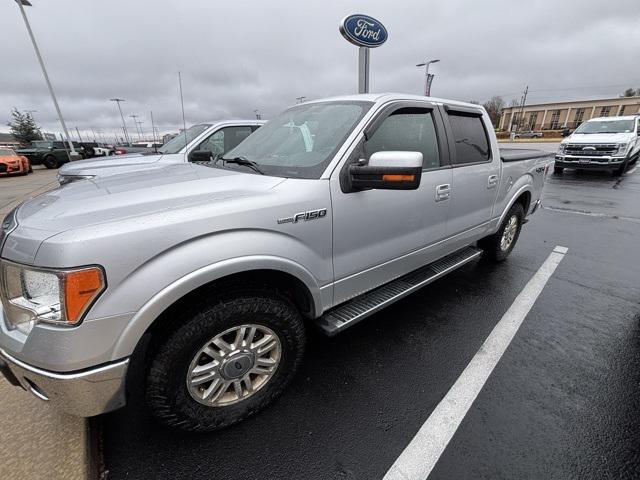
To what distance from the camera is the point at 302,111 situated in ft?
9.48

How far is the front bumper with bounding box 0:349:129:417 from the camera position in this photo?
1394 mm

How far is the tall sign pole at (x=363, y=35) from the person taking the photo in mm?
6781

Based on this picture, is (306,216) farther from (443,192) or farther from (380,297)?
(443,192)

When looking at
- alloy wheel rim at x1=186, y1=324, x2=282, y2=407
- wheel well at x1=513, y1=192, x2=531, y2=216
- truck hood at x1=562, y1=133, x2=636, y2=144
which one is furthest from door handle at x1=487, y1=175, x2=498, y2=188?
truck hood at x1=562, y1=133, x2=636, y2=144

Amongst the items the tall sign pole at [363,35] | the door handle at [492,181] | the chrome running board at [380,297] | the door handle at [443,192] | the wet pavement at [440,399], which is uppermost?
the tall sign pole at [363,35]

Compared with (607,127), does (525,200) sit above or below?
below

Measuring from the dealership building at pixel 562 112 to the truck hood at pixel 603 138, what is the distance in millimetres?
72313

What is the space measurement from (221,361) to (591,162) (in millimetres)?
13893

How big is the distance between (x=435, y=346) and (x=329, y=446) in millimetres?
1250

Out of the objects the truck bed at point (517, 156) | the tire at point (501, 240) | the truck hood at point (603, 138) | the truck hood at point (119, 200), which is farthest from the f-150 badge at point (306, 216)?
the truck hood at point (603, 138)

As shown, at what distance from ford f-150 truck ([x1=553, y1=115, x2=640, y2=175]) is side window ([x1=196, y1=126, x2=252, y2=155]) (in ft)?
37.9

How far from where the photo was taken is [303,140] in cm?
242

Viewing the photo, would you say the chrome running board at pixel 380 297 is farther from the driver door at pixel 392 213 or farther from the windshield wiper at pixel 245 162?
the windshield wiper at pixel 245 162

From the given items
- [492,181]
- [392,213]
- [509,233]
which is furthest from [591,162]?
[392,213]
